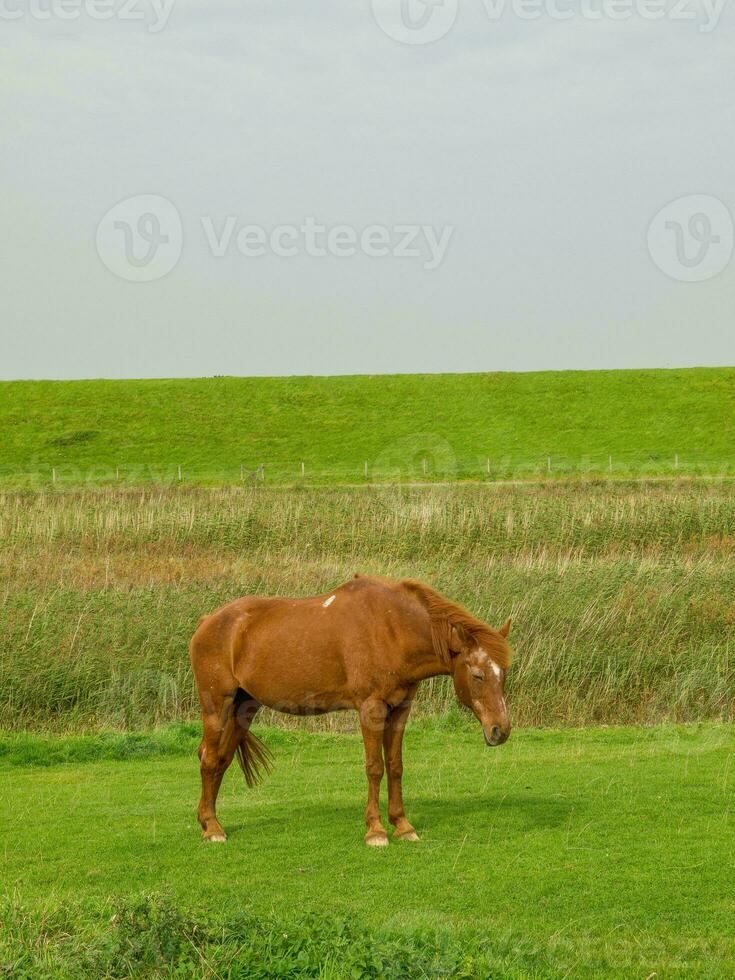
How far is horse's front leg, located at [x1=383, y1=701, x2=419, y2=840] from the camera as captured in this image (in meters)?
8.41

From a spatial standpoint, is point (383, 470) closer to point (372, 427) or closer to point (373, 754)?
point (372, 427)

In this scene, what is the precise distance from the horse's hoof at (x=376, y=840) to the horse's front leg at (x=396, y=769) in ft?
0.68

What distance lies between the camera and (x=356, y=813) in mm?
9203

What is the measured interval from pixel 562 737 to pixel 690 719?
250 cm

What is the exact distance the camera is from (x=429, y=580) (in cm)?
1827

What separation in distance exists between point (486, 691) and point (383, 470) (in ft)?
179

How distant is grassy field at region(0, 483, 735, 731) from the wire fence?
23738 mm

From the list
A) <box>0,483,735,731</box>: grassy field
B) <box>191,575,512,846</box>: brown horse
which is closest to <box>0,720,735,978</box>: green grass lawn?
<box>191,575,512,846</box>: brown horse

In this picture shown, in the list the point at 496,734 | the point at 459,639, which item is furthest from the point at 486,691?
the point at 459,639

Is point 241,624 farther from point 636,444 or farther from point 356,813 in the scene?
point 636,444

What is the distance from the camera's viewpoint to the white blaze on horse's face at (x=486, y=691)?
26.0 feet

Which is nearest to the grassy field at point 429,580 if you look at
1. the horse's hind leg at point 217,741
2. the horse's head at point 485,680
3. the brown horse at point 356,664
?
the horse's hind leg at point 217,741

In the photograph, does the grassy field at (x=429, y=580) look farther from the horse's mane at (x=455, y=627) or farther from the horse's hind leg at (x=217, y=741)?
the horse's mane at (x=455, y=627)

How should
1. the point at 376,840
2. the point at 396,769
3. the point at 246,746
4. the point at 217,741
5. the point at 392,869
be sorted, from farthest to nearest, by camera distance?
the point at 246,746 → the point at 217,741 → the point at 396,769 → the point at 376,840 → the point at 392,869
